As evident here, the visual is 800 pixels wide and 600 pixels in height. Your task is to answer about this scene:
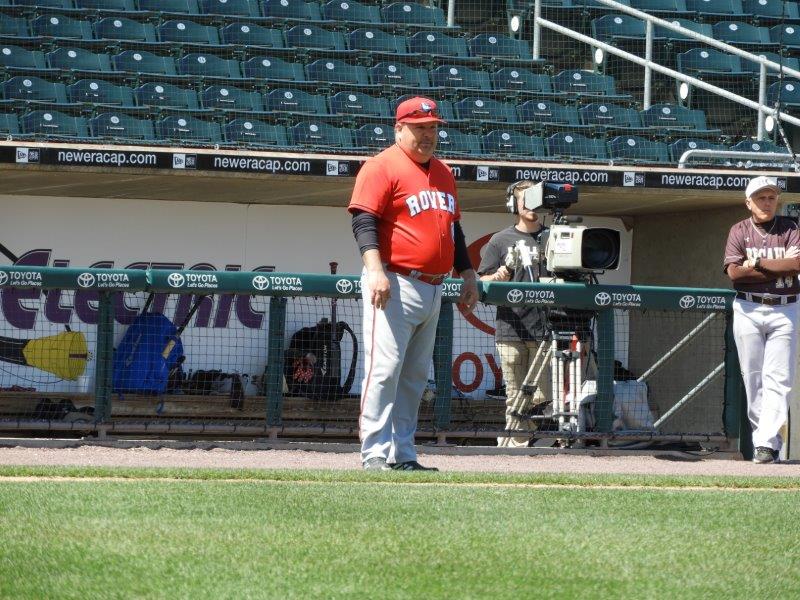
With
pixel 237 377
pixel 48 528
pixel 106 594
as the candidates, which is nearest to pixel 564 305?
pixel 237 377

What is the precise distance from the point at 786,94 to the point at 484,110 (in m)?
4.04

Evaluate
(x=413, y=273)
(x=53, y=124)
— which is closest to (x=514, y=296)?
(x=413, y=273)

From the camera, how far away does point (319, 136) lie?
13.0 metres

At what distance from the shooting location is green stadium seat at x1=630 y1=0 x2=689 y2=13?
1641 cm

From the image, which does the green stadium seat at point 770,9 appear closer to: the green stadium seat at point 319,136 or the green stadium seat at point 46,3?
the green stadium seat at point 319,136

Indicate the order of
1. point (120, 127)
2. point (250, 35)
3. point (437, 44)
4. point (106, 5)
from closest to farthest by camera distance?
point (120, 127) → point (250, 35) → point (106, 5) → point (437, 44)

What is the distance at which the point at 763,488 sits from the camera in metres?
6.18

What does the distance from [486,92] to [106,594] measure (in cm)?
1136

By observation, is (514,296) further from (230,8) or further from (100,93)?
(230,8)

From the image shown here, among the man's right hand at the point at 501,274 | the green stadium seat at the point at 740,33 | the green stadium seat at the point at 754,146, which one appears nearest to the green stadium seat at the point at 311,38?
the green stadium seat at the point at 754,146

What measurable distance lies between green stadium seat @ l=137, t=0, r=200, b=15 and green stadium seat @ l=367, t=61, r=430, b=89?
2.13m

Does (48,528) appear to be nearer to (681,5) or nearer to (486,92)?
(486,92)

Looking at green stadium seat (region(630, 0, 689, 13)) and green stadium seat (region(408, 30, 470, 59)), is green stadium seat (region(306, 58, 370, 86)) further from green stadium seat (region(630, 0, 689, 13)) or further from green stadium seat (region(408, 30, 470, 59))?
green stadium seat (region(630, 0, 689, 13))

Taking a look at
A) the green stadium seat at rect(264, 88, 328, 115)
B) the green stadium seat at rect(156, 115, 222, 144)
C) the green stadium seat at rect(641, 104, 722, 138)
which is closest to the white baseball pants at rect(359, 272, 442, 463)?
the green stadium seat at rect(156, 115, 222, 144)
